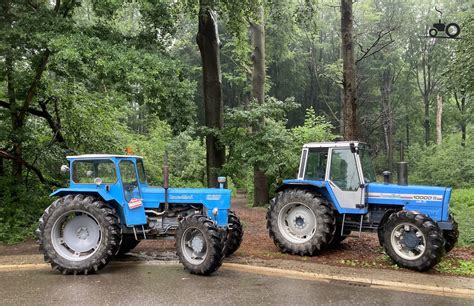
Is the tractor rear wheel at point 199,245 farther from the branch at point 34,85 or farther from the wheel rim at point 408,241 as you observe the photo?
the branch at point 34,85

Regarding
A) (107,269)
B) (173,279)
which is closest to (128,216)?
(107,269)

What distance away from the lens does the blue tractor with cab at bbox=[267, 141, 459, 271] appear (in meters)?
7.08

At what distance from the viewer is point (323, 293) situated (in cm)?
589

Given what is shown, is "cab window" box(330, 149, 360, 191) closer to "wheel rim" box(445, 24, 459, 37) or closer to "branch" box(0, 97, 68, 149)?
"wheel rim" box(445, 24, 459, 37)

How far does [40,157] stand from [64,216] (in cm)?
487

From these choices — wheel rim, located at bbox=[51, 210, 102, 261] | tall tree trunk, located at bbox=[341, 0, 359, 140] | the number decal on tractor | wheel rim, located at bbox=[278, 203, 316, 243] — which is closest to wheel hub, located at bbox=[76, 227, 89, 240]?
wheel rim, located at bbox=[51, 210, 102, 261]

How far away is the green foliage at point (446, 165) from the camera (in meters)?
27.3

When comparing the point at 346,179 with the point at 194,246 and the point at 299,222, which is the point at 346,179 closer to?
the point at 299,222

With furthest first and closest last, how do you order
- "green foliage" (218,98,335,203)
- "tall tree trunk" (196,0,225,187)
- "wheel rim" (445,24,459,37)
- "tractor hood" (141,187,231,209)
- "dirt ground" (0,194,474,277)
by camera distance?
"tall tree trunk" (196,0,225,187) < "green foliage" (218,98,335,203) < "wheel rim" (445,24,459,37) < "dirt ground" (0,194,474,277) < "tractor hood" (141,187,231,209)

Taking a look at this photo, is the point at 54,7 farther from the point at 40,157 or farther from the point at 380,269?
the point at 380,269

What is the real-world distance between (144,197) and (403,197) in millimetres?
4581

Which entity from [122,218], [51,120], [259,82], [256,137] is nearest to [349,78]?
[256,137]

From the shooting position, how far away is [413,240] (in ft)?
23.0

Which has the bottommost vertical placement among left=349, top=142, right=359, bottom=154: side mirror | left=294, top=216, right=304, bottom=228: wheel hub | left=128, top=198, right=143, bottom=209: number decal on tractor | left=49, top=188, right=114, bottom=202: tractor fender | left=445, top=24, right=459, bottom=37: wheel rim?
left=294, top=216, right=304, bottom=228: wheel hub
